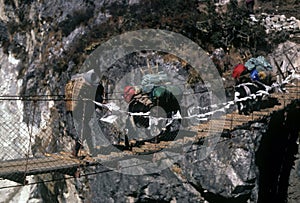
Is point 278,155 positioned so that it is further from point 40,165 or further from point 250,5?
point 250,5

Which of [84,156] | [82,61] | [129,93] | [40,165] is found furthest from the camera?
[82,61]

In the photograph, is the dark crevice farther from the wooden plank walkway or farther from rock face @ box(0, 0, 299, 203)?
the wooden plank walkway

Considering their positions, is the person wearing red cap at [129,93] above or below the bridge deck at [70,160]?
above

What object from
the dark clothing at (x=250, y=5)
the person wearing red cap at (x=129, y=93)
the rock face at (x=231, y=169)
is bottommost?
the rock face at (x=231, y=169)

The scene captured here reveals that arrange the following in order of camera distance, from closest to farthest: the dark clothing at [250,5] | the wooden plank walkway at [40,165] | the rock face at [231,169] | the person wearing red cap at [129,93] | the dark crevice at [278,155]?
the wooden plank walkway at [40,165] < the person wearing red cap at [129,93] < the rock face at [231,169] < the dark crevice at [278,155] < the dark clothing at [250,5]

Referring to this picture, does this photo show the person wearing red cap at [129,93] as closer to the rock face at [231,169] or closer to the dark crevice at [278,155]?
the rock face at [231,169]

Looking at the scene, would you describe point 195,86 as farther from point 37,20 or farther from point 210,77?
point 37,20

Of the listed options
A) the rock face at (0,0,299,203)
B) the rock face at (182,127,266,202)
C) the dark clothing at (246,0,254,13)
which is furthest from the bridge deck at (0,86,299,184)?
the dark clothing at (246,0,254,13)

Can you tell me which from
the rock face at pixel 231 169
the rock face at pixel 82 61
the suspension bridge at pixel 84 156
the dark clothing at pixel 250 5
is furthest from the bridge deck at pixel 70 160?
the dark clothing at pixel 250 5

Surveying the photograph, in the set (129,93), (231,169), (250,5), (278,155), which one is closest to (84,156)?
(129,93)

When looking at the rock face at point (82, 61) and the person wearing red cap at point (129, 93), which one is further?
the rock face at point (82, 61)

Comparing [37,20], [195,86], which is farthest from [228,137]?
[37,20]

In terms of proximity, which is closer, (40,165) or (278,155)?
(40,165)

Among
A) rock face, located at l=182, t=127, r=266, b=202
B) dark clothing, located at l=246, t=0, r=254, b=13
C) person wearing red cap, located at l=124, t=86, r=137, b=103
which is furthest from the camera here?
dark clothing, located at l=246, t=0, r=254, b=13
